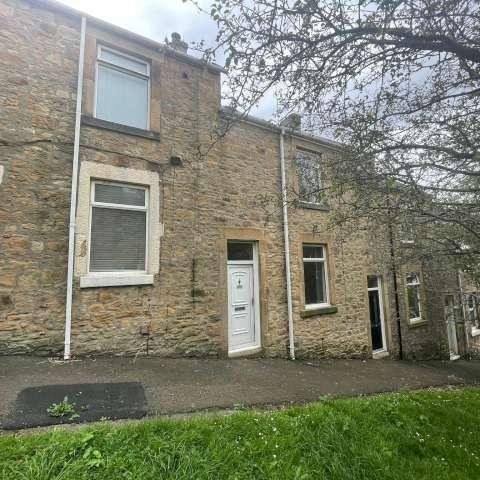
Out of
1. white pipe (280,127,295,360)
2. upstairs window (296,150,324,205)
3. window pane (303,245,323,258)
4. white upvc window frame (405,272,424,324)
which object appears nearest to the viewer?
upstairs window (296,150,324,205)

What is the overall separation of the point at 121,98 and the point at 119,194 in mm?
2087

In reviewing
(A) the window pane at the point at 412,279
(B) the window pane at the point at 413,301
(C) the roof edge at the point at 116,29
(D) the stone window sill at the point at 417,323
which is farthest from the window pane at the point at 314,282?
(C) the roof edge at the point at 116,29

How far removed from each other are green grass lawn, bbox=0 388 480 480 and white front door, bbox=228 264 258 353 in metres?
3.54

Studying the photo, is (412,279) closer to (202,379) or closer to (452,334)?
(452,334)

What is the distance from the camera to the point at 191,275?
258 inches

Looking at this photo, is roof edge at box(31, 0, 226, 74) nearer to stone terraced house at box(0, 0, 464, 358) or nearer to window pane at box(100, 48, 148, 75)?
stone terraced house at box(0, 0, 464, 358)

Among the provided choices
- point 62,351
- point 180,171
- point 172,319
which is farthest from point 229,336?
point 180,171

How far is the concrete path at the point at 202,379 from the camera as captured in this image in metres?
3.92

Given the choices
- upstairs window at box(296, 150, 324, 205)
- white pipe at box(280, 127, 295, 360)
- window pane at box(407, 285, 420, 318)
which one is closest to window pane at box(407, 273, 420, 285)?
window pane at box(407, 285, 420, 318)

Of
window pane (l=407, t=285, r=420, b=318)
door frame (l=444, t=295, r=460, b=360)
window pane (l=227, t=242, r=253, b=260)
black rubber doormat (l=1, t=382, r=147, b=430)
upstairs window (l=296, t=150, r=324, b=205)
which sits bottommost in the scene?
door frame (l=444, t=295, r=460, b=360)

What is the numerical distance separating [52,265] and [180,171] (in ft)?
10.1

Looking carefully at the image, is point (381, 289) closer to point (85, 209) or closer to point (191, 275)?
point (191, 275)

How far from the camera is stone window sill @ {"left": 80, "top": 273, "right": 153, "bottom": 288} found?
5.40 metres

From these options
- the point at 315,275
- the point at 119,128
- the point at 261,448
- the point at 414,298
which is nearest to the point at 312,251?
the point at 315,275
